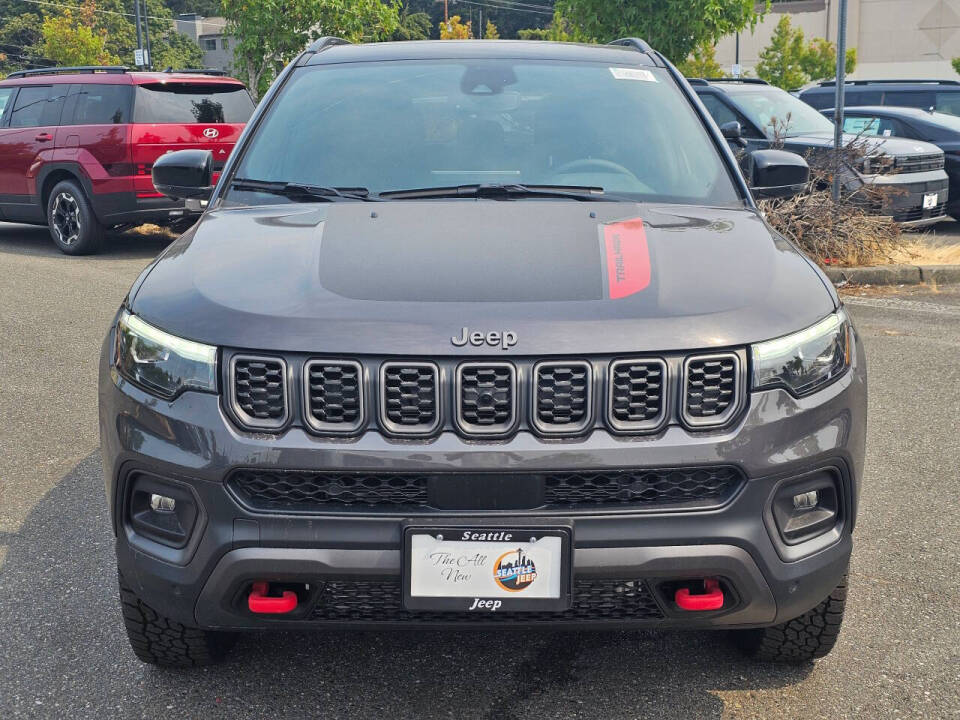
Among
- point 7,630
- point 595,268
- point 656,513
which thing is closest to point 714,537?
point 656,513

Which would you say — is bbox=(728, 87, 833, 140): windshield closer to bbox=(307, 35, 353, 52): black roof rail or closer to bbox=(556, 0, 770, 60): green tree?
bbox=(556, 0, 770, 60): green tree

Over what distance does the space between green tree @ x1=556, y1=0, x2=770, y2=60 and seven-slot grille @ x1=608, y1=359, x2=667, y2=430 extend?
54.9 feet

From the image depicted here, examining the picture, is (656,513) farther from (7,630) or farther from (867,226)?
(867,226)

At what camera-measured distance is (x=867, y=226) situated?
32.5 ft

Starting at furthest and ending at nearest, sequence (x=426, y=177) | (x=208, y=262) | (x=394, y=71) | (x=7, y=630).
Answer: (x=394, y=71), (x=426, y=177), (x=7, y=630), (x=208, y=262)

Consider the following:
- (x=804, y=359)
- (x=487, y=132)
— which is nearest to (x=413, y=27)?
(x=487, y=132)

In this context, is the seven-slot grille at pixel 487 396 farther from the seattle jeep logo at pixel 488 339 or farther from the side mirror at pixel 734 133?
the side mirror at pixel 734 133

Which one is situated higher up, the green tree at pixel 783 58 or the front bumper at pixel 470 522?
the green tree at pixel 783 58

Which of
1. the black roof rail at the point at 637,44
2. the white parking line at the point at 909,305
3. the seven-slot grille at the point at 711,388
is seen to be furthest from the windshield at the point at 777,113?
the seven-slot grille at the point at 711,388

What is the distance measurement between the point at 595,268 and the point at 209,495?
1.06 metres

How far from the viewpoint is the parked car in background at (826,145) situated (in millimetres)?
10617

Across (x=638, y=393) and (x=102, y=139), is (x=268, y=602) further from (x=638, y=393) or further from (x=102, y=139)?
(x=102, y=139)

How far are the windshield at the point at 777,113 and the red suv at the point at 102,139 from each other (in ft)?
17.2

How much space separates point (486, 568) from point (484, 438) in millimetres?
285
